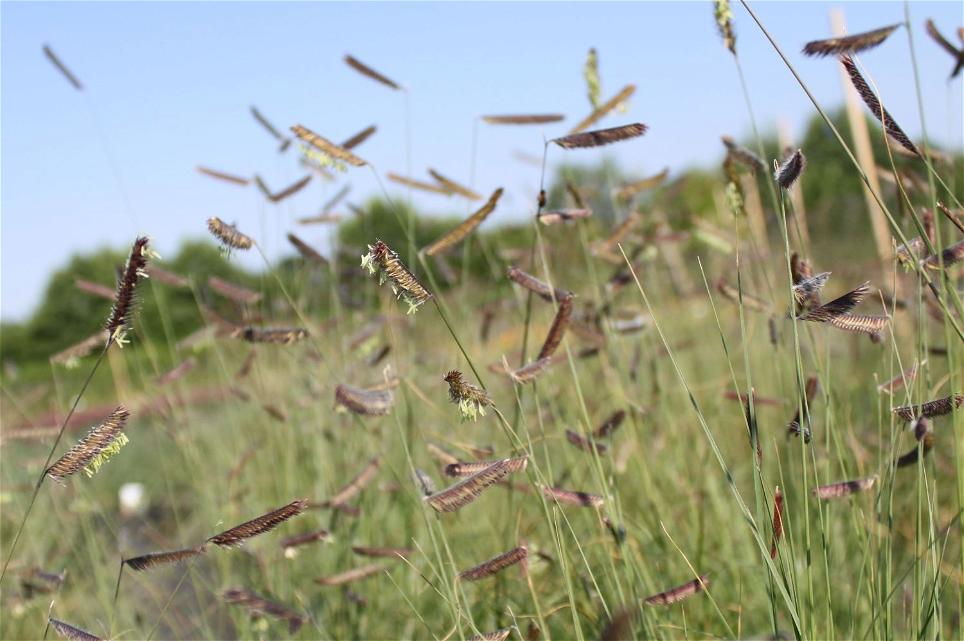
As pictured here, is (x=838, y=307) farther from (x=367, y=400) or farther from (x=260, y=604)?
(x=260, y=604)

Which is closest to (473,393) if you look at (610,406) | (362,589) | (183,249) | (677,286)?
(362,589)

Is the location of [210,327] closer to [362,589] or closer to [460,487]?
[362,589]

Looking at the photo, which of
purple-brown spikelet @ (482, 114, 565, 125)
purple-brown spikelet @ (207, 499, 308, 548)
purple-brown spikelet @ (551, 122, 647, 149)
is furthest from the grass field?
purple-brown spikelet @ (482, 114, 565, 125)

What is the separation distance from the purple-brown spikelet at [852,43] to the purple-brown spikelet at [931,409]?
47 cm

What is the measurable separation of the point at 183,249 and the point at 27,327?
3.04 metres

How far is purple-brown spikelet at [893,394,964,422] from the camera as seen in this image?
48.3 inches

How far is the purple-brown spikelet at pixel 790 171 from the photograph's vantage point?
1.19m

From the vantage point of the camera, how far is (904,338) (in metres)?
4.93

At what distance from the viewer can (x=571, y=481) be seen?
8.20 feet

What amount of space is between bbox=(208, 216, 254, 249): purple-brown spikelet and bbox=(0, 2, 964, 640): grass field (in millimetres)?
187

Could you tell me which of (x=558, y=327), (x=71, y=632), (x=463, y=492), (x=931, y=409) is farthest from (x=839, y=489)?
(x=71, y=632)

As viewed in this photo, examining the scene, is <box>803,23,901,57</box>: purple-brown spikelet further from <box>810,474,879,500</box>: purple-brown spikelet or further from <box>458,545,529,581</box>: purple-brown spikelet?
<box>458,545,529,581</box>: purple-brown spikelet

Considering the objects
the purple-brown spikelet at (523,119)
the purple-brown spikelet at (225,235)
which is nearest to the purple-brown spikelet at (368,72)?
the purple-brown spikelet at (523,119)

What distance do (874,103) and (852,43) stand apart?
0.09 metres
